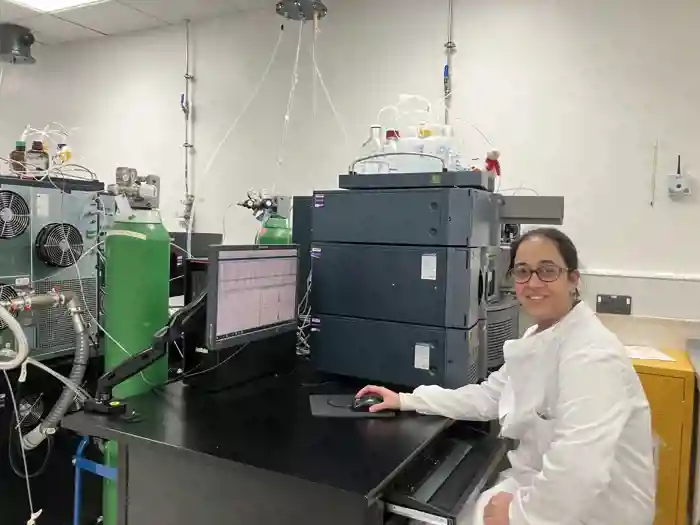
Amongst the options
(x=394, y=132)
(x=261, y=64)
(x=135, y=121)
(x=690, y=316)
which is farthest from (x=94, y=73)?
(x=690, y=316)

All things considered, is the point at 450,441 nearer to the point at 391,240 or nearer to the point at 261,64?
the point at 391,240

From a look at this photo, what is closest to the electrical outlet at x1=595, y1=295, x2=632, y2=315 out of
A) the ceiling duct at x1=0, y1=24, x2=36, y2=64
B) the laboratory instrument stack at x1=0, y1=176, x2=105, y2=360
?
the laboratory instrument stack at x1=0, y1=176, x2=105, y2=360

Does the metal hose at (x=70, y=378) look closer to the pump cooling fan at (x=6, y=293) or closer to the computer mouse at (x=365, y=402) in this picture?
the pump cooling fan at (x=6, y=293)

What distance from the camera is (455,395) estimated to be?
155 centimetres

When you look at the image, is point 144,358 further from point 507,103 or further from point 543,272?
point 507,103

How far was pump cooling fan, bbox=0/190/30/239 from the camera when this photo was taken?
173cm

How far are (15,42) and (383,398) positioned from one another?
3.82 meters

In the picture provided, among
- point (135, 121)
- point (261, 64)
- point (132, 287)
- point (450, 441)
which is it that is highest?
point (261, 64)

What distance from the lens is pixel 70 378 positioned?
1.82m

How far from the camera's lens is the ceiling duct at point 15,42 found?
3773mm

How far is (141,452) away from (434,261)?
956mm

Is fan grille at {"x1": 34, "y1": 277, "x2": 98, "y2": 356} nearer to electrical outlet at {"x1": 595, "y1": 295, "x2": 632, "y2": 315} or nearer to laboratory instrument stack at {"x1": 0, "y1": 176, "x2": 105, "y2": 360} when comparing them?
laboratory instrument stack at {"x1": 0, "y1": 176, "x2": 105, "y2": 360}

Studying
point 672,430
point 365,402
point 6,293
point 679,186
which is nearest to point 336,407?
point 365,402

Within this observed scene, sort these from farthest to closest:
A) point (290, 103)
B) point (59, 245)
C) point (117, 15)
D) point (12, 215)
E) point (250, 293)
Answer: point (117, 15)
point (290, 103)
point (59, 245)
point (12, 215)
point (250, 293)
